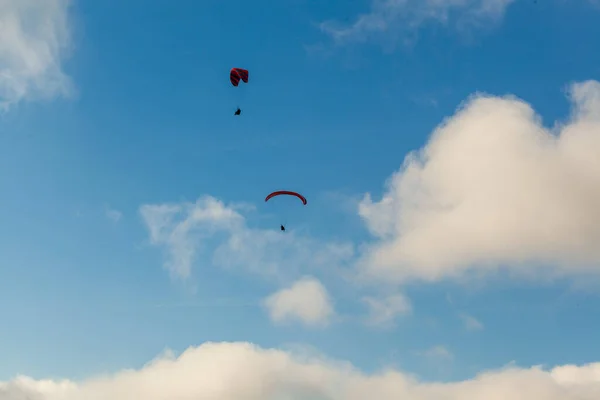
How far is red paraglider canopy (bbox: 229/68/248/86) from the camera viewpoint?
12350cm

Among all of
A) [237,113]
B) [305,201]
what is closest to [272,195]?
[305,201]

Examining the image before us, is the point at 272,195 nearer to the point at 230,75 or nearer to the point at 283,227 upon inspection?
the point at 283,227

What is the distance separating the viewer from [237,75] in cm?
12388

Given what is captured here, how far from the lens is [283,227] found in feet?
435

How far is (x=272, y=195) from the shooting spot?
13125 cm

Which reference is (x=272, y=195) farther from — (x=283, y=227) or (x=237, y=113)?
(x=237, y=113)

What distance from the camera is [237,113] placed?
12600 centimetres

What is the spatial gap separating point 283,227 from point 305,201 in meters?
5.30

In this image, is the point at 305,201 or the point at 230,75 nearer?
the point at 230,75

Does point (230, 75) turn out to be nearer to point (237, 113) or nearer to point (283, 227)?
point (237, 113)

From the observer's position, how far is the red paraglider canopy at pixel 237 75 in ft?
405

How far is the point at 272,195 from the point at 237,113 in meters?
14.1

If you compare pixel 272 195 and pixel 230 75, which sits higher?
pixel 230 75

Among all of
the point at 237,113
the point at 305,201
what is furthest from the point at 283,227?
the point at 237,113
